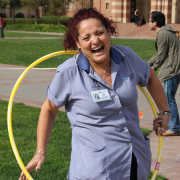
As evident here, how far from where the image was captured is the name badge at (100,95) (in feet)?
8.02

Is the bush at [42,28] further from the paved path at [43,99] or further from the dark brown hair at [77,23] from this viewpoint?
the dark brown hair at [77,23]

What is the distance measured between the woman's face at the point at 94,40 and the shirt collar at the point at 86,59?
0.05 m

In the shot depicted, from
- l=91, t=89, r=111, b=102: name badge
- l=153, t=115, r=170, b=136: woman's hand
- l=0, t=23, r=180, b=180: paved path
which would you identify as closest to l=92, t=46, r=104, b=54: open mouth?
l=91, t=89, r=111, b=102: name badge

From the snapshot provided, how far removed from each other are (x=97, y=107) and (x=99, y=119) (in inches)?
3.6

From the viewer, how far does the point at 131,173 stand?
2.62 meters

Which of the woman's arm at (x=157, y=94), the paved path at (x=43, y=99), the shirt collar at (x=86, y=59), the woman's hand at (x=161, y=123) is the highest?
the shirt collar at (x=86, y=59)

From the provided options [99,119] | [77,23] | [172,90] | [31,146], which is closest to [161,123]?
[99,119]

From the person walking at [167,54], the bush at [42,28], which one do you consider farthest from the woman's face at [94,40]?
the bush at [42,28]

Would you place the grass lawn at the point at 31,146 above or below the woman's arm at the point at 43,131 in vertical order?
below

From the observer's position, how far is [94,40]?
2523mm

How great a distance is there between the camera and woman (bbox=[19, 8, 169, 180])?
8.20ft

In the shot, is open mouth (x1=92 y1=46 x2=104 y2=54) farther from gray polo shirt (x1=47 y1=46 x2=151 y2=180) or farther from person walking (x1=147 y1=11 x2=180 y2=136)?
person walking (x1=147 y1=11 x2=180 y2=136)

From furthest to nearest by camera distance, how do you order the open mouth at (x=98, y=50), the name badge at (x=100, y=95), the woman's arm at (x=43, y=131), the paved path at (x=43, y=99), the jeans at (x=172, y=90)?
the jeans at (x=172, y=90) < the paved path at (x=43, y=99) < the woman's arm at (x=43, y=131) < the open mouth at (x=98, y=50) < the name badge at (x=100, y=95)

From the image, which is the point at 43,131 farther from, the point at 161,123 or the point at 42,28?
the point at 42,28
